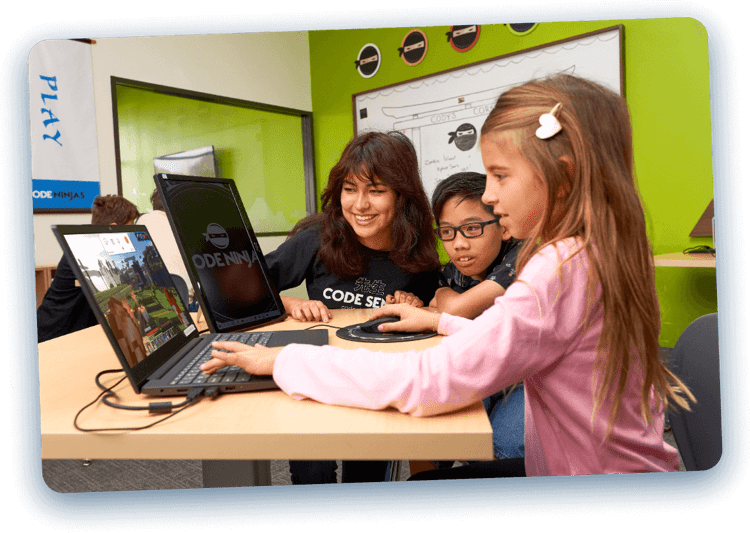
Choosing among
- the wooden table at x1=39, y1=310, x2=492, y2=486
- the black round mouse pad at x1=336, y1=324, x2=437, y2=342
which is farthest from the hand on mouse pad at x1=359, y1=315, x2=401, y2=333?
the wooden table at x1=39, y1=310, x2=492, y2=486

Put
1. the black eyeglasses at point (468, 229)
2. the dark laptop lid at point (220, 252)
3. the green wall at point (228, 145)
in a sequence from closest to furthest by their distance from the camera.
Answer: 1. the dark laptop lid at point (220, 252)
2. the black eyeglasses at point (468, 229)
3. the green wall at point (228, 145)

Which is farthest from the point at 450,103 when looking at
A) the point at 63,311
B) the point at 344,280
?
the point at 63,311

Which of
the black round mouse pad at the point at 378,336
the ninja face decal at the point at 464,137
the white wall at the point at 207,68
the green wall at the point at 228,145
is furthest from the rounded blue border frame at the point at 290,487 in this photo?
the ninja face decal at the point at 464,137

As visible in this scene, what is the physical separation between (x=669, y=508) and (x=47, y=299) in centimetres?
91

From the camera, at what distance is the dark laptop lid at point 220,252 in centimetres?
84

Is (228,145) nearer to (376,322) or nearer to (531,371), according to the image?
(376,322)

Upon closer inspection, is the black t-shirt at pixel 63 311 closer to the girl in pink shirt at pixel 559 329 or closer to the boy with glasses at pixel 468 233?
the girl in pink shirt at pixel 559 329

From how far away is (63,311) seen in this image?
0.92m

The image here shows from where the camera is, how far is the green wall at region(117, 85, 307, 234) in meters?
2.63

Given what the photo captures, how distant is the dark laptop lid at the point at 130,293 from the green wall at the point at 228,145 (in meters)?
1.79

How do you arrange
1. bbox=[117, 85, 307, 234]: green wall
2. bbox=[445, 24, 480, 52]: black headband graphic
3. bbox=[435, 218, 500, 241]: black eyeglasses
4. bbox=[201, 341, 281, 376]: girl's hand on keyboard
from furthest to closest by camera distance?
bbox=[117, 85, 307, 234]: green wall < bbox=[445, 24, 480, 52]: black headband graphic < bbox=[435, 218, 500, 241]: black eyeglasses < bbox=[201, 341, 281, 376]: girl's hand on keyboard

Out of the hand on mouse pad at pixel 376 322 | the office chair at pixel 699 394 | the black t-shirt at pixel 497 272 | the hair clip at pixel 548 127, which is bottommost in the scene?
the office chair at pixel 699 394

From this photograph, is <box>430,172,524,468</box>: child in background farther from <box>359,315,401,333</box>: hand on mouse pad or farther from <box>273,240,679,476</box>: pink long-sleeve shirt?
<box>273,240,679,476</box>: pink long-sleeve shirt

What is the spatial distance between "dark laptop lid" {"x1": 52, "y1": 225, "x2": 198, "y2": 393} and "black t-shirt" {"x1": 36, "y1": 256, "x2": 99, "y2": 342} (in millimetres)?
71
